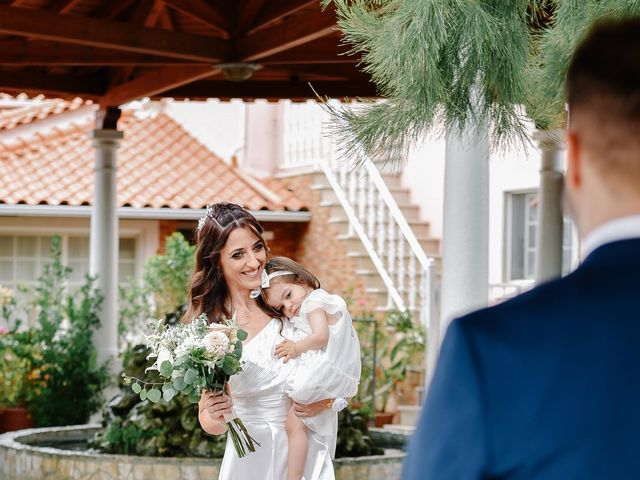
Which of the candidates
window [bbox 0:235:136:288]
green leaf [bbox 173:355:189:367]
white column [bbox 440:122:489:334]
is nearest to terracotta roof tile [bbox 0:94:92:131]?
window [bbox 0:235:136:288]

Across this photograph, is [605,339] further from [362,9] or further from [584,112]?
[362,9]

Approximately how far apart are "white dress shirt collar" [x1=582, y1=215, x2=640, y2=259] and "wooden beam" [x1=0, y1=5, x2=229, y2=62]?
742cm

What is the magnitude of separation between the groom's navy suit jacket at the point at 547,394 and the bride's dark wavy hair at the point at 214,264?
3562 mm

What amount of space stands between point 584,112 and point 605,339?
254mm

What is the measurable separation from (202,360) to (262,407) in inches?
18.1

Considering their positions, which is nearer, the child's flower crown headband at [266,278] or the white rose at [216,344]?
the white rose at [216,344]

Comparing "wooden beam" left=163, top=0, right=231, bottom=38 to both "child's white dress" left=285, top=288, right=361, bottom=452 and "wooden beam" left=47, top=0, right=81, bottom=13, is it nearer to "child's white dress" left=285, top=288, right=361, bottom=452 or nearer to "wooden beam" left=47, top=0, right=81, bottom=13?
"wooden beam" left=47, top=0, right=81, bottom=13

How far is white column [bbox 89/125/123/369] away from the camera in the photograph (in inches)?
472

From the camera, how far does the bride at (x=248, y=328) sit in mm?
4844

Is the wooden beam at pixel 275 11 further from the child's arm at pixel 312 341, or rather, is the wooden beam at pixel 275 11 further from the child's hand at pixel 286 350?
the child's hand at pixel 286 350

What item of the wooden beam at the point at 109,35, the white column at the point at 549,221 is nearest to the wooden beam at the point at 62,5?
the wooden beam at the point at 109,35

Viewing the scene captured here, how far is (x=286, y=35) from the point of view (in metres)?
8.79

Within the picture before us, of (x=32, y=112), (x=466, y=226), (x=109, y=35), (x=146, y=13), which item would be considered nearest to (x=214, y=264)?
(x=466, y=226)

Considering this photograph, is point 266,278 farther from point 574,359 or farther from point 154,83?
point 154,83
